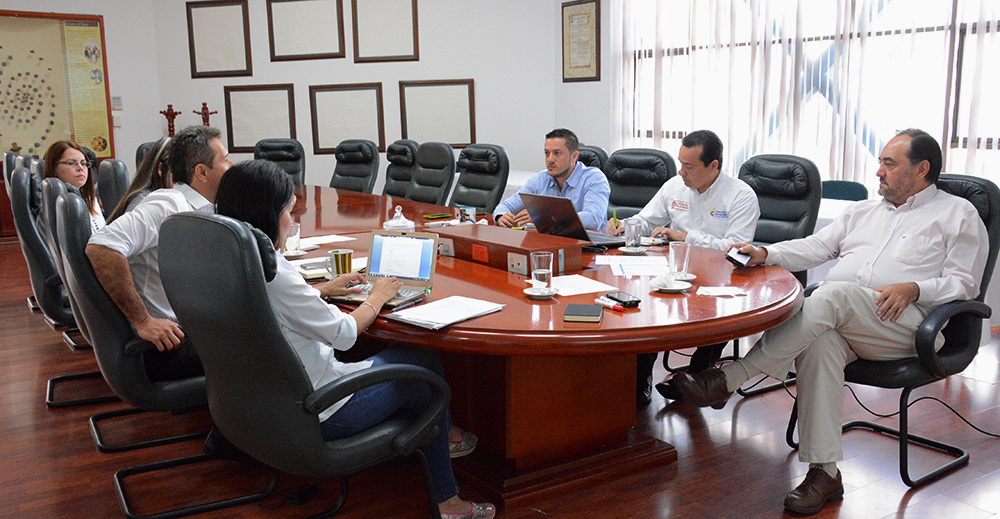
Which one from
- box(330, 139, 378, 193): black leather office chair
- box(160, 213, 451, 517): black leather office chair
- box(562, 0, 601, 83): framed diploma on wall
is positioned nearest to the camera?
box(160, 213, 451, 517): black leather office chair

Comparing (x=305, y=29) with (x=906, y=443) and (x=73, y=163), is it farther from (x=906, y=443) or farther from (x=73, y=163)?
(x=906, y=443)

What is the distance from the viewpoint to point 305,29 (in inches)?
313

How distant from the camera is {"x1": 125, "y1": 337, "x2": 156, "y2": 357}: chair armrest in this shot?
Result: 2242mm

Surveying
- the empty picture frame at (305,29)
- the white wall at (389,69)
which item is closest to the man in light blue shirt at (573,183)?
the white wall at (389,69)

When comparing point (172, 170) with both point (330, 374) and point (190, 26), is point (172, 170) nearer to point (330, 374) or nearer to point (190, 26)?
point (330, 374)

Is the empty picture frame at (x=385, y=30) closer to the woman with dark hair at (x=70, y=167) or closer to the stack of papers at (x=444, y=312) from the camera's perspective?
the woman with dark hair at (x=70, y=167)

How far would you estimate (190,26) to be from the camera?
8.03m

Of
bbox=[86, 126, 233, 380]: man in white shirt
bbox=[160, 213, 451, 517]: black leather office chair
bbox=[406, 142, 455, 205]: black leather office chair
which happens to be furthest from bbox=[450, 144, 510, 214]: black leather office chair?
bbox=[160, 213, 451, 517]: black leather office chair

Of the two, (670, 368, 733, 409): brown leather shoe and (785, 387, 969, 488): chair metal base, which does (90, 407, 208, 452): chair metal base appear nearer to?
(670, 368, 733, 409): brown leather shoe

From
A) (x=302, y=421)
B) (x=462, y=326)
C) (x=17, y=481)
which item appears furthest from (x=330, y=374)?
(x=17, y=481)

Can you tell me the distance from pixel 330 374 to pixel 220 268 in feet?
1.47

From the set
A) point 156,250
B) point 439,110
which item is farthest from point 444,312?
point 439,110

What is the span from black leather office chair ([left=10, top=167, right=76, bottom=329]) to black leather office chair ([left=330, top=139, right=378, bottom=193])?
299 cm

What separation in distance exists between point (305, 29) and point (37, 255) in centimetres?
522
